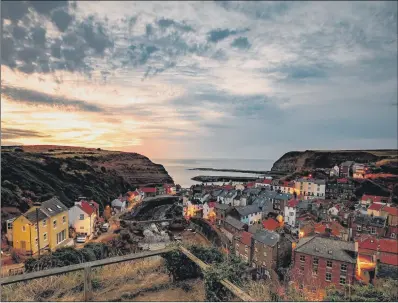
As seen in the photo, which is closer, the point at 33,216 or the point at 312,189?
the point at 33,216

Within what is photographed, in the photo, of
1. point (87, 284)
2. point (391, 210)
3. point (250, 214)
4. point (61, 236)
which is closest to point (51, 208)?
point (61, 236)

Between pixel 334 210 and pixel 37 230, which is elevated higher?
pixel 37 230

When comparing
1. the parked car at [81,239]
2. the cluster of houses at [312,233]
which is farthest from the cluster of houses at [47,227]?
the cluster of houses at [312,233]

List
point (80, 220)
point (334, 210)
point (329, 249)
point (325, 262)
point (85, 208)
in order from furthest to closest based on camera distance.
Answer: point (334, 210) < point (85, 208) < point (80, 220) < point (329, 249) < point (325, 262)

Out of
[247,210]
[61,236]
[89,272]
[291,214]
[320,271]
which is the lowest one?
[291,214]

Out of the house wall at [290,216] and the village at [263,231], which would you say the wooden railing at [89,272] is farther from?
the house wall at [290,216]

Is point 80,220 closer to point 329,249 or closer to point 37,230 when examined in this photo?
point 37,230

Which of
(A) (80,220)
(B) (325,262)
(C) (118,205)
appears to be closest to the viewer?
(B) (325,262)

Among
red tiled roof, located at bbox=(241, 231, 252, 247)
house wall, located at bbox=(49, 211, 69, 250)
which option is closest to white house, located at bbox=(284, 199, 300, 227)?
red tiled roof, located at bbox=(241, 231, 252, 247)
